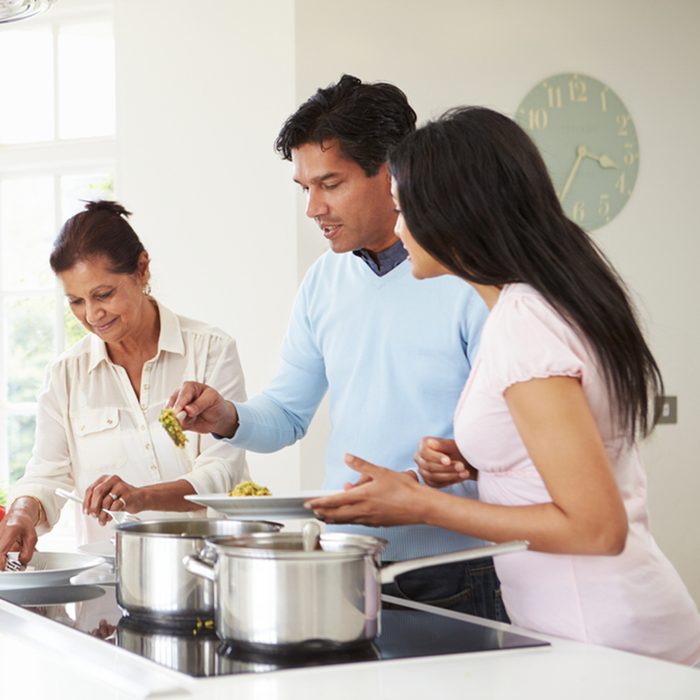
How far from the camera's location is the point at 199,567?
1404 mm

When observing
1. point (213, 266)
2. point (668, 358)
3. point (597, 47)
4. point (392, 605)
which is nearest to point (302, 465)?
point (213, 266)

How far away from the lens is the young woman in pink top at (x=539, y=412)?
141 cm

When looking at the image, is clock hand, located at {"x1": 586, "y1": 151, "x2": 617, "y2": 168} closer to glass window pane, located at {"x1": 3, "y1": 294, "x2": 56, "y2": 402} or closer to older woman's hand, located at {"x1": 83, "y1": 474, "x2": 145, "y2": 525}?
older woman's hand, located at {"x1": 83, "y1": 474, "x2": 145, "y2": 525}

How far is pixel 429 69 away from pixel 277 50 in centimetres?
62

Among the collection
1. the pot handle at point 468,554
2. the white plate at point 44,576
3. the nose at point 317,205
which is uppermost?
the nose at point 317,205

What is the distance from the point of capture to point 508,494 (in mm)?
1586

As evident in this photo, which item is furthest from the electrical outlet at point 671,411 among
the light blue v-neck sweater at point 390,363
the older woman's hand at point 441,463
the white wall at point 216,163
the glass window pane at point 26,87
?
the glass window pane at point 26,87

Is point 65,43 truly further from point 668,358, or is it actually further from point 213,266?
point 668,358

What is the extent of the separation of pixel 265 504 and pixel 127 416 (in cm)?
128

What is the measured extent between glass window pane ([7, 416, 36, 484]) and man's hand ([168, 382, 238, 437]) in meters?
3.21

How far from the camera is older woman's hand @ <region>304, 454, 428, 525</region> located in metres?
1.48

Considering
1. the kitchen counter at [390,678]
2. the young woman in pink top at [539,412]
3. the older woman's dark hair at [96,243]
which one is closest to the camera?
the kitchen counter at [390,678]

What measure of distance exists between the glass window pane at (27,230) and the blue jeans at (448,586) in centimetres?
361

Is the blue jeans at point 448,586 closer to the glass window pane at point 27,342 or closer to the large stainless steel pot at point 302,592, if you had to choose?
the large stainless steel pot at point 302,592
